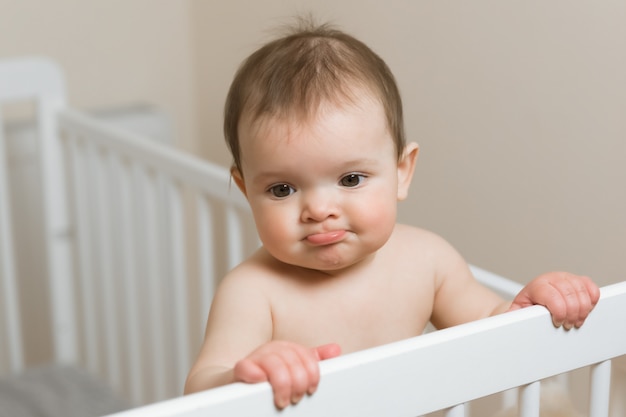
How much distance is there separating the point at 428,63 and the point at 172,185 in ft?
1.40

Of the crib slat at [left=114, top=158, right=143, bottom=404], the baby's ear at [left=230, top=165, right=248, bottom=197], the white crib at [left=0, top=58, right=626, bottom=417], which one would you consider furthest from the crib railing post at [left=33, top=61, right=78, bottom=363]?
Result: the baby's ear at [left=230, top=165, right=248, bottom=197]

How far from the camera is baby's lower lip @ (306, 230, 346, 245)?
0.88 meters

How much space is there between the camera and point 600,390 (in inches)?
32.7

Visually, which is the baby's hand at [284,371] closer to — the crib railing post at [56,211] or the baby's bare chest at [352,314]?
the baby's bare chest at [352,314]

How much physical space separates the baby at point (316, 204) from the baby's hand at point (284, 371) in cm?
6

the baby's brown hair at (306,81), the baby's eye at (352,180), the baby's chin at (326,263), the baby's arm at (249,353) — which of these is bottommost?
the baby's arm at (249,353)

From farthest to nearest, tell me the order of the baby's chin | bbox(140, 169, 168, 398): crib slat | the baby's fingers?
bbox(140, 169, 168, 398): crib slat, the baby's chin, the baby's fingers

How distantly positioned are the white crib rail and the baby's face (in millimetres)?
167

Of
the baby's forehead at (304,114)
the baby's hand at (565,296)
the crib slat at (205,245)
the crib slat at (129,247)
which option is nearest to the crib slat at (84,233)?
the crib slat at (129,247)

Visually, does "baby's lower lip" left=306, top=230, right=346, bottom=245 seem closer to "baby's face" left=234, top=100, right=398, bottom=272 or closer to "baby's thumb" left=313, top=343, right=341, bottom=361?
"baby's face" left=234, top=100, right=398, bottom=272

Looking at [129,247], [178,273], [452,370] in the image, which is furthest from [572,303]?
[129,247]

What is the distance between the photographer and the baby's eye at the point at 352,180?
0.90m

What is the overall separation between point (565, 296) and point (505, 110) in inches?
27.6

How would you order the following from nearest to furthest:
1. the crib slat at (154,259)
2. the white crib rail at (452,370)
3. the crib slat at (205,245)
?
the white crib rail at (452,370), the crib slat at (205,245), the crib slat at (154,259)
